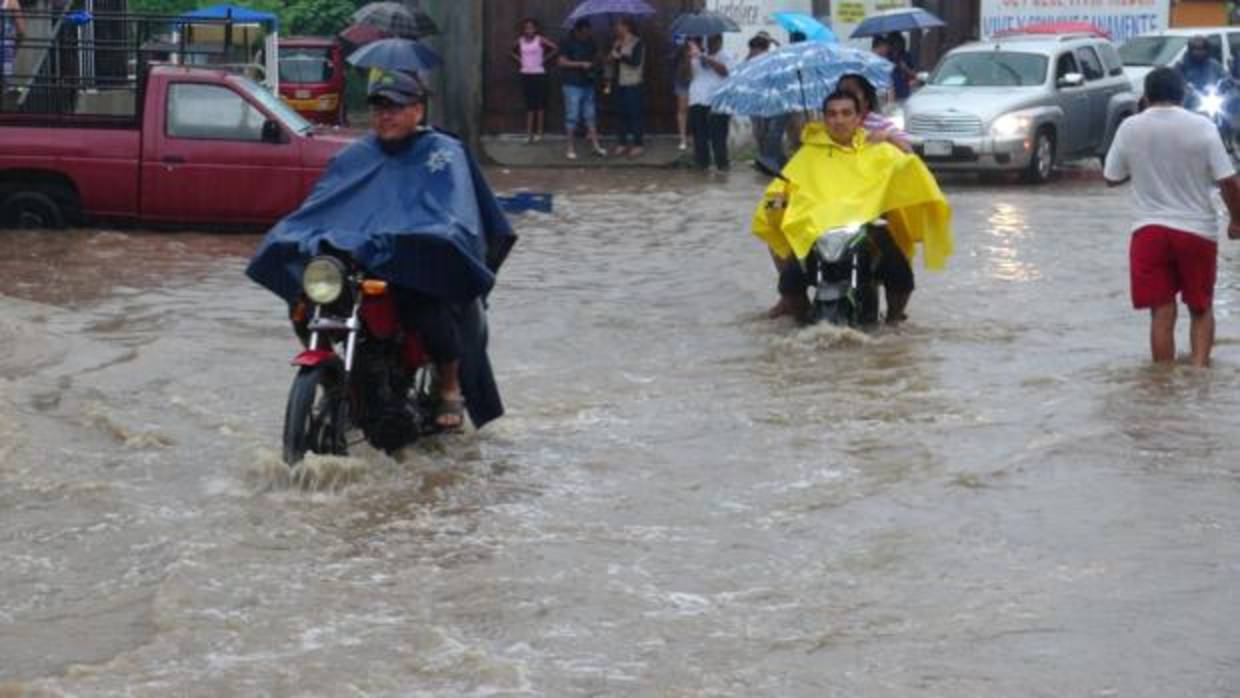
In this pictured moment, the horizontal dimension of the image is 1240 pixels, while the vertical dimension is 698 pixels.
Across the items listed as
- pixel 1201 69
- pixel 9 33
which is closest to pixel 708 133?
pixel 1201 69

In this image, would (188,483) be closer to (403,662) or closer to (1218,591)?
(403,662)

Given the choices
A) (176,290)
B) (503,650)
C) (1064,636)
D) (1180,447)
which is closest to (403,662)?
(503,650)

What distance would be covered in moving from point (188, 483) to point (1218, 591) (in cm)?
400

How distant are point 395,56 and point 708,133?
4.00 m

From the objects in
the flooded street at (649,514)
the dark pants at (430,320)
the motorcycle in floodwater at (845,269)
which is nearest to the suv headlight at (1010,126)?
the flooded street at (649,514)

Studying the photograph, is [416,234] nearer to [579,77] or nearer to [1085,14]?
[579,77]

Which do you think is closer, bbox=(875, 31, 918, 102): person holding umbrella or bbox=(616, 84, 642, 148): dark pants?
bbox=(875, 31, 918, 102): person holding umbrella

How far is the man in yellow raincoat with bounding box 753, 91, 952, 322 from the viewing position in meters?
13.5

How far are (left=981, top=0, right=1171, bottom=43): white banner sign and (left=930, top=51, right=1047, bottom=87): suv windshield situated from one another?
718 cm

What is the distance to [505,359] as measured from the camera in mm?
13031

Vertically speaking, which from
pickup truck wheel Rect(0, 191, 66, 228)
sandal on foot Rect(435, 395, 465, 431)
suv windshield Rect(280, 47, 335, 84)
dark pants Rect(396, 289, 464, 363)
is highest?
suv windshield Rect(280, 47, 335, 84)

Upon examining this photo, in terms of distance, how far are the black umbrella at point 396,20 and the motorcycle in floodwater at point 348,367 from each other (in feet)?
60.6

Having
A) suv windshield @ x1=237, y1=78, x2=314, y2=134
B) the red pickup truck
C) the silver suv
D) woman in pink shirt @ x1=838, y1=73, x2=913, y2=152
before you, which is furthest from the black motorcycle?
the silver suv

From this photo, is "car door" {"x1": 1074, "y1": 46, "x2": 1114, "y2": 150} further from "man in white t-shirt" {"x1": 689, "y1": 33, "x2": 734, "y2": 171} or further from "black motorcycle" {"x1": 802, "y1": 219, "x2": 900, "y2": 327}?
"black motorcycle" {"x1": 802, "y1": 219, "x2": 900, "y2": 327}
